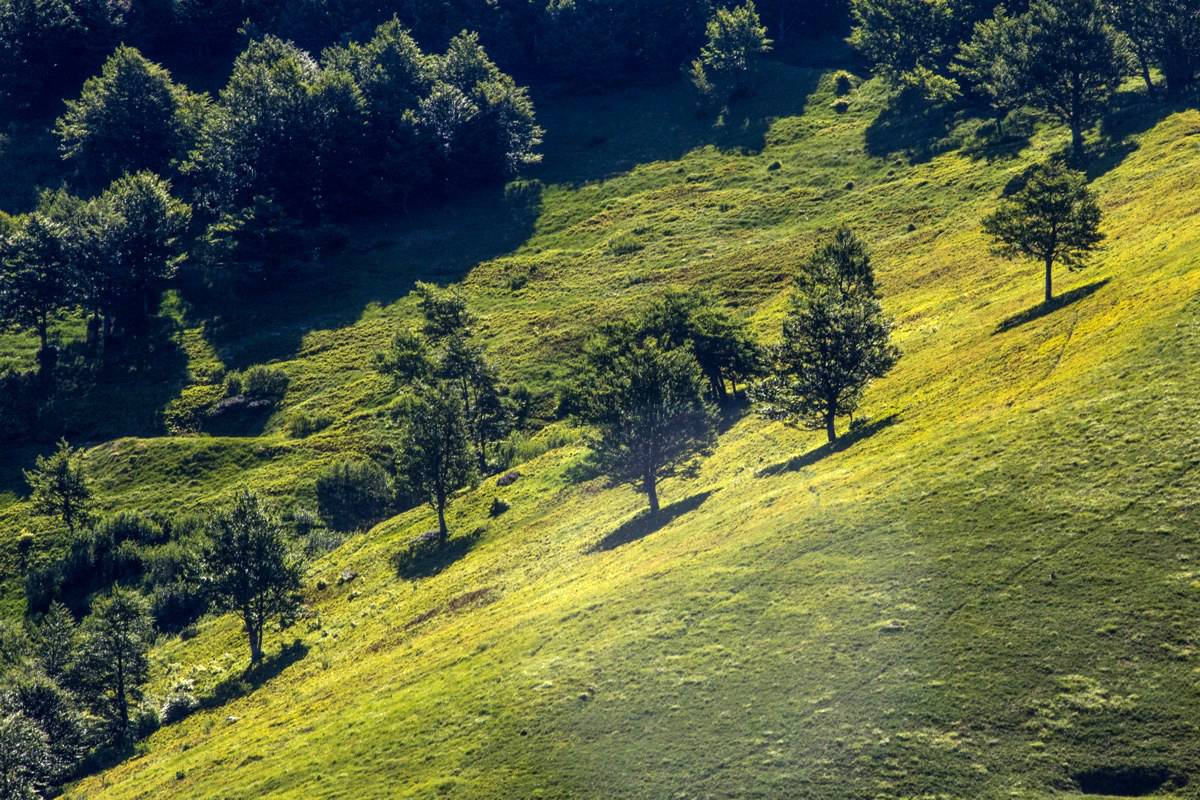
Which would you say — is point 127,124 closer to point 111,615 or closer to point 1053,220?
point 111,615

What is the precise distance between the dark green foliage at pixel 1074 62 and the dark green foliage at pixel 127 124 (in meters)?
135

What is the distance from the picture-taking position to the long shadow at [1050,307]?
88000mm

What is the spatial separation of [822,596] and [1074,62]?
11113 centimetres

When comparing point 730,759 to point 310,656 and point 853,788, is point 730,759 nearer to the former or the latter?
point 853,788

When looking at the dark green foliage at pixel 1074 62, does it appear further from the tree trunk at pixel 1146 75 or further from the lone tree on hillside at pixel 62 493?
the lone tree on hillside at pixel 62 493

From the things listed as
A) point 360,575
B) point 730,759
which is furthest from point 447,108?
point 730,759

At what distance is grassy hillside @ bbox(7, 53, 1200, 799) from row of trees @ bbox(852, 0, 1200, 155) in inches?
507

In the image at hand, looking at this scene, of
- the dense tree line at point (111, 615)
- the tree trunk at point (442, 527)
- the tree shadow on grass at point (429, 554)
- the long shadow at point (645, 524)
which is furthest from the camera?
the tree trunk at point (442, 527)

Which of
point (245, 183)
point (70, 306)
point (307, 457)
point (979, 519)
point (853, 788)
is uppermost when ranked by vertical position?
point (245, 183)

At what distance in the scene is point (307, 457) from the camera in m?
122

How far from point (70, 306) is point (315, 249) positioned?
36.3 metres

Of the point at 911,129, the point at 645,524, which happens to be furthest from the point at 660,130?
the point at 645,524

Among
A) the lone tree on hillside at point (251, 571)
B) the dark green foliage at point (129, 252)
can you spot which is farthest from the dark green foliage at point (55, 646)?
the dark green foliage at point (129, 252)

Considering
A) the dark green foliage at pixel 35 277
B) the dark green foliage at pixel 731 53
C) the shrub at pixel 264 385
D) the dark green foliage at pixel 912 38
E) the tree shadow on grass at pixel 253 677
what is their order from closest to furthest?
the tree shadow on grass at pixel 253 677 → the shrub at pixel 264 385 → the dark green foliage at pixel 35 277 → the dark green foliage at pixel 912 38 → the dark green foliage at pixel 731 53
